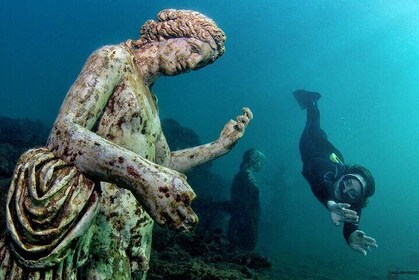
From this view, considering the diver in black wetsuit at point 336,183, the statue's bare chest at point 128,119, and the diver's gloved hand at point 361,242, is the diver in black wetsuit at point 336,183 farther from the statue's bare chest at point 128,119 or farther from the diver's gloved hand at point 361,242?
the statue's bare chest at point 128,119

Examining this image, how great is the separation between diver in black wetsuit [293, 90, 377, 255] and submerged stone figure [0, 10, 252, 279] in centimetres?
426

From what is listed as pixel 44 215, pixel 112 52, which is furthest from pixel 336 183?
pixel 44 215

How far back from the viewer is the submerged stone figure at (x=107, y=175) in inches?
51.0

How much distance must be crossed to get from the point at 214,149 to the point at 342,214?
3944 mm

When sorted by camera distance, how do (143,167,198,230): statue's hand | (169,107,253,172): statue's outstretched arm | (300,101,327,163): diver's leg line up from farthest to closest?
(300,101,327,163): diver's leg < (169,107,253,172): statue's outstretched arm < (143,167,198,230): statue's hand

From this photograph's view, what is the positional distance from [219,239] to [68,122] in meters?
8.95

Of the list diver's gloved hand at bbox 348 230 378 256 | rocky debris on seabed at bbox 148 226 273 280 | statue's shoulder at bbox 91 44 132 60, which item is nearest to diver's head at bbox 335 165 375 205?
diver's gloved hand at bbox 348 230 378 256

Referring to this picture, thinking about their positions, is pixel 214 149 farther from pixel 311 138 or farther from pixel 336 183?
pixel 311 138

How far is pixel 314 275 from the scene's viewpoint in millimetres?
13016

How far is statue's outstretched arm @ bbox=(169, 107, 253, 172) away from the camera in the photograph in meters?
2.59

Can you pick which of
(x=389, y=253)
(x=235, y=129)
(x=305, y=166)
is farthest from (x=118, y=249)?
(x=389, y=253)

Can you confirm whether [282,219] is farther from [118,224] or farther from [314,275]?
[118,224]

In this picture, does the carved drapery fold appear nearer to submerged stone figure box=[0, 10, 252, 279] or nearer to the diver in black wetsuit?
submerged stone figure box=[0, 10, 252, 279]

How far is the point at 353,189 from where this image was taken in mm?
7355
